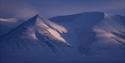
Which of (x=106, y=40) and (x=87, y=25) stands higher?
(x=87, y=25)

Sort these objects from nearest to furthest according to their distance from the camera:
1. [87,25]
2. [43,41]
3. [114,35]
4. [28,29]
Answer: [114,35] < [43,41] < [28,29] < [87,25]

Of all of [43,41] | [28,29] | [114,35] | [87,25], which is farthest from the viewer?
[87,25]

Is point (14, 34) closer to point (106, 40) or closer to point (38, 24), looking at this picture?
point (38, 24)

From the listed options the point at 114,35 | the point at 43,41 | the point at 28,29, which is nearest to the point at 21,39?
the point at 28,29

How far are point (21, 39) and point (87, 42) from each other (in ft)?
53.5

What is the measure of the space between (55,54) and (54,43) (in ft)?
12.5

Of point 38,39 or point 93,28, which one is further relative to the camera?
point 93,28

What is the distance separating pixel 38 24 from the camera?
77.9 metres

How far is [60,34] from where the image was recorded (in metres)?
71.2

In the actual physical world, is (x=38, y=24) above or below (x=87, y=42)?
above

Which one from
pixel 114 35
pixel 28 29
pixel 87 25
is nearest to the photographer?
pixel 114 35

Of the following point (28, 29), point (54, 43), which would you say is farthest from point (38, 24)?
point (54, 43)

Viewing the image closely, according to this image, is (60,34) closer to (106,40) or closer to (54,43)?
(54,43)

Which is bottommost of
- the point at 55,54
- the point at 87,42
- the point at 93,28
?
the point at 55,54
